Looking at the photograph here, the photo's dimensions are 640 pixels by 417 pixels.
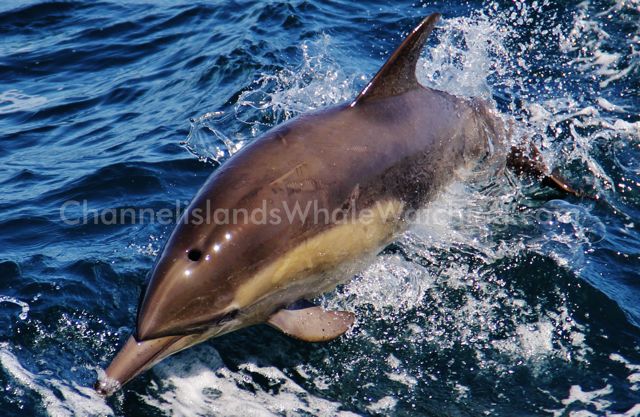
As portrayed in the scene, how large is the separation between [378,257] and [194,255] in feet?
8.00

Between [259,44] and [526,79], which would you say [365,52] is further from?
[526,79]

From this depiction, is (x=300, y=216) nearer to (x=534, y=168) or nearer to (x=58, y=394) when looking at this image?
(x=58, y=394)

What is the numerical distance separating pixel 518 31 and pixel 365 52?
9.01 ft

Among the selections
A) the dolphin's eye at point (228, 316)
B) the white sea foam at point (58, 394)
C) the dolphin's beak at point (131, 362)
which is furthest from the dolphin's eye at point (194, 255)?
the white sea foam at point (58, 394)

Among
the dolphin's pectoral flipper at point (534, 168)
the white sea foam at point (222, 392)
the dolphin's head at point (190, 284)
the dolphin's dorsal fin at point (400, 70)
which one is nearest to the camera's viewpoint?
the dolphin's head at point (190, 284)

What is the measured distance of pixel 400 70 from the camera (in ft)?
24.4

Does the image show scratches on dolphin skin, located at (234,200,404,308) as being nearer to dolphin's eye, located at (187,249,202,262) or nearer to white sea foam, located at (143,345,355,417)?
dolphin's eye, located at (187,249,202,262)

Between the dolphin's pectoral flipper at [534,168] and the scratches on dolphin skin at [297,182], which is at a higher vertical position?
the scratches on dolphin skin at [297,182]

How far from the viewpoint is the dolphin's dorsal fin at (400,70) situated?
727cm

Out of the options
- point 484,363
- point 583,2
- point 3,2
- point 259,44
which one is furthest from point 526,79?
point 3,2

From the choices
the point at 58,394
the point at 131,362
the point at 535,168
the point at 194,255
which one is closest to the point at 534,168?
the point at 535,168

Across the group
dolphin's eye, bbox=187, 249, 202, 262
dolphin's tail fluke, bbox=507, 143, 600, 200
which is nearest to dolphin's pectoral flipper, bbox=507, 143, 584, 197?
dolphin's tail fluke, bbox=507, 143, 600, 200

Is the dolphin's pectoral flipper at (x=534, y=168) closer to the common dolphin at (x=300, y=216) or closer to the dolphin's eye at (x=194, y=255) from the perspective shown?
the common dolphin at (x=300, y=216)

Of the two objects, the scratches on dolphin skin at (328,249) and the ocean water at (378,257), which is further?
the ocean water at (378,257)
